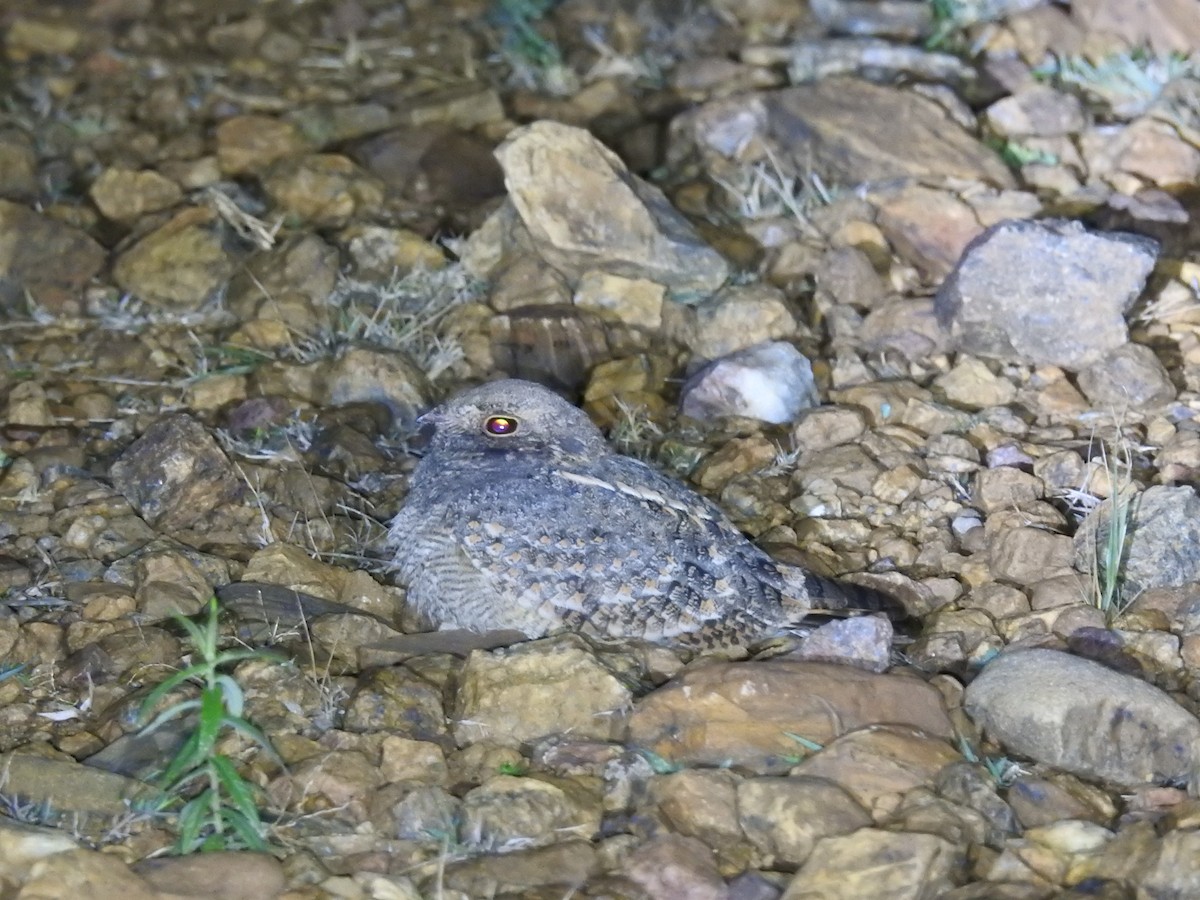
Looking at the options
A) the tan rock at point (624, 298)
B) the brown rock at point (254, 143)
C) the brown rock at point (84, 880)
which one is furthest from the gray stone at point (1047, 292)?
the brown rock at point (84, 880)

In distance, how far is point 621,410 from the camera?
4.88 m

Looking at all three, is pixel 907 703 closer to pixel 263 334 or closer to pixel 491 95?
pixel 263 334

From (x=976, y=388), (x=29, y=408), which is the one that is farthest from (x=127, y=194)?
(x=976, y=388)

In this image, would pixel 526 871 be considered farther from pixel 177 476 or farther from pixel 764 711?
pixel 177 476

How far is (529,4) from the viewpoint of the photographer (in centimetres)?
716

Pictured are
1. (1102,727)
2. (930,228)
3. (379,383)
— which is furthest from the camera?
(930,228)

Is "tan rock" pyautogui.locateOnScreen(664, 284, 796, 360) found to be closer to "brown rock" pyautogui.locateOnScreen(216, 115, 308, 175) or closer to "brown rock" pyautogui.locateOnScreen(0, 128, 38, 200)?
"brown rock" pyautogui.locateOnScreen(216, 115, 308, 175)

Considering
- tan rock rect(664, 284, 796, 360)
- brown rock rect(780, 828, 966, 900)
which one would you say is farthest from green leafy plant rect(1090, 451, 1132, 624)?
tan rock rect(664, 284, 796, 360)

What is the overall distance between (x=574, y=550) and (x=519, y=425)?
1.37 ft

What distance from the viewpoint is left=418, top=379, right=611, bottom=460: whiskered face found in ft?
13.5

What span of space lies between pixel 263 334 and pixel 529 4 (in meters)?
2.56

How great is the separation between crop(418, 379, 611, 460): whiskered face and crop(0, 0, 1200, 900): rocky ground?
46 centimetres

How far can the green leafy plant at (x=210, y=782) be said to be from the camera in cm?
321

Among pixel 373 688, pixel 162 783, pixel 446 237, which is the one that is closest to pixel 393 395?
pixel 446 237
